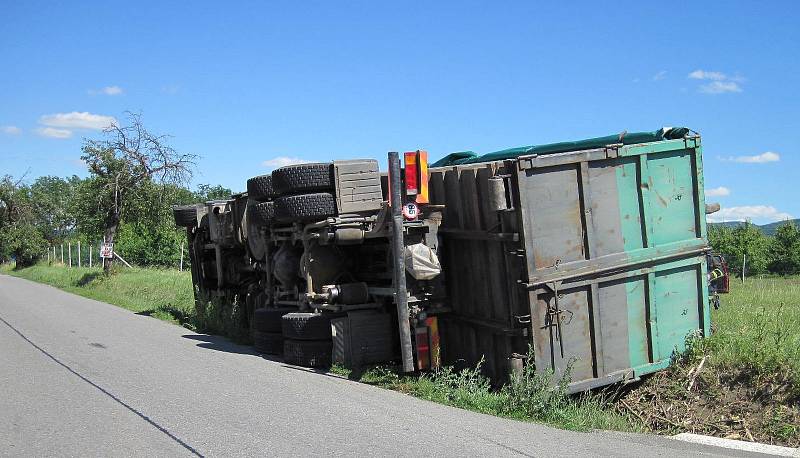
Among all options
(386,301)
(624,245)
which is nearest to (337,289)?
(386,301)

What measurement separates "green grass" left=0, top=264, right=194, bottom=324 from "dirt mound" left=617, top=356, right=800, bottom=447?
10636 millimetres

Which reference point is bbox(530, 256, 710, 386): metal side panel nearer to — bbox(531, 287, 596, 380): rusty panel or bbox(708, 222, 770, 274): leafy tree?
bbox(531, 287, 596, 380): rusty panel

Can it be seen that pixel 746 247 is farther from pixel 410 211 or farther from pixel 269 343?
pixel 410 211

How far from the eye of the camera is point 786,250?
52312mm

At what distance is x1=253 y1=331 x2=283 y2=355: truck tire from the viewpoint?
11.4 meters

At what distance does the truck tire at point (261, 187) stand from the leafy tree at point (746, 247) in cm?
4365

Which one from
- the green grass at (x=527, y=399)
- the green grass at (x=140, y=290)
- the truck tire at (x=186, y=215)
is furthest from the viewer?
the green grass at (x=140, y=290)

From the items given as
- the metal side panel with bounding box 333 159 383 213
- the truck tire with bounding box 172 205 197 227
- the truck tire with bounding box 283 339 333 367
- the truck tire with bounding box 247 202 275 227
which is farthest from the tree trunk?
the truck tire with bounding box 283 339 333 367

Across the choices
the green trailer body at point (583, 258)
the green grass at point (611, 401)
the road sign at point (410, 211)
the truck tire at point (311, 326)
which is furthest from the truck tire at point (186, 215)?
the road sign at point (410, 211)

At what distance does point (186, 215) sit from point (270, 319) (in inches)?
254

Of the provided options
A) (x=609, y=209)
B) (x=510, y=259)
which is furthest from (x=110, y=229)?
(x=609, y=209)

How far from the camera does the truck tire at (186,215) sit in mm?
16891

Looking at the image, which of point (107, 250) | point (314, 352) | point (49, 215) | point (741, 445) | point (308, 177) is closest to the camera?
point (741, 445)

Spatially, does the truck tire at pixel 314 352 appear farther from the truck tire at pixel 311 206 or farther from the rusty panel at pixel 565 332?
the rusty panel at pixel 565 332
